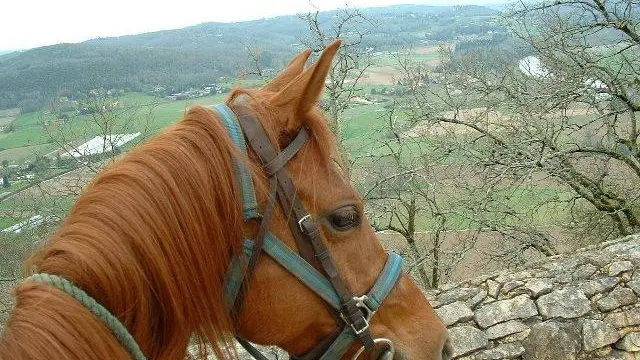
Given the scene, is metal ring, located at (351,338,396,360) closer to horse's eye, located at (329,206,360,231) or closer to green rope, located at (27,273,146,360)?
horse's eye, located at (329,206,360,231)

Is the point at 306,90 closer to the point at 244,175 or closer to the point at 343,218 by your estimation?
the point at 244,175

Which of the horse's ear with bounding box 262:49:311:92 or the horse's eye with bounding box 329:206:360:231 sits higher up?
the horse's ear with bounding box 262:49:311:92

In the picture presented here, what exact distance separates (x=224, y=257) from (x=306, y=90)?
1.84ft

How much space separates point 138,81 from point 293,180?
14454 millimetres

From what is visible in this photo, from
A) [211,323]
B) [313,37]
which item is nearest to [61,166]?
[313,37]

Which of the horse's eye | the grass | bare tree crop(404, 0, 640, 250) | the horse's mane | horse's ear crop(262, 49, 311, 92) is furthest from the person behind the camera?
the grass

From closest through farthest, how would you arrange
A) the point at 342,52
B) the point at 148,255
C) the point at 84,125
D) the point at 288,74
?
the point at 148,255 < the point at 288,74 < the point at 342,52 < the point at 84,125

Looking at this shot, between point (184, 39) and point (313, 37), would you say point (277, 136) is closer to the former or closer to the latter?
point (313, 37)

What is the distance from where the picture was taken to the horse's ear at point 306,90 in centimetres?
142

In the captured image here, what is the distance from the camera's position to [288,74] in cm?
181

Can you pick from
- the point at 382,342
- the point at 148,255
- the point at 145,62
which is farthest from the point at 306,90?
the point at 145,62

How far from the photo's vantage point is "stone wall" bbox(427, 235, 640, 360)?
3648 mm

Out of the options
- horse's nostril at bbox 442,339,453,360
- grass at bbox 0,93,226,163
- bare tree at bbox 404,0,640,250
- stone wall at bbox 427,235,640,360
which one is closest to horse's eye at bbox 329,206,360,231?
horse's nostril at bbox 442,339,453,360

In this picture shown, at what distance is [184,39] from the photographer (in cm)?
2162
